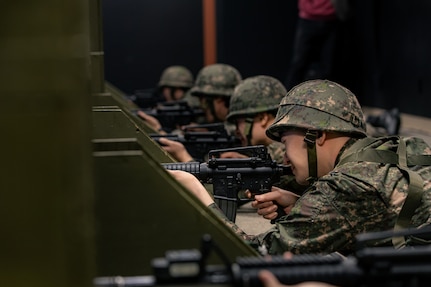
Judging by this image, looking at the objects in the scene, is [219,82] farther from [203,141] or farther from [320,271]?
[320,271]

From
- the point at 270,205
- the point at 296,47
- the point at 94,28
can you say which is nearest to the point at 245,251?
the point at 270,205

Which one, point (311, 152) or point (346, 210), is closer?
point (346, 210)

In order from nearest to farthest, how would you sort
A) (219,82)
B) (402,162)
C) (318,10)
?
(402,162), (219,82), (318,10)

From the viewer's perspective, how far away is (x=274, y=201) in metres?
3.44

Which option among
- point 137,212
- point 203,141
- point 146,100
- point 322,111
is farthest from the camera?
point 146,100

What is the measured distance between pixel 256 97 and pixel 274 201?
1.53m

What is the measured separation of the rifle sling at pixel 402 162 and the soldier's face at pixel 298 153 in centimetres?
18

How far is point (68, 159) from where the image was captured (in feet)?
4.00

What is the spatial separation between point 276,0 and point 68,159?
966 centimetres

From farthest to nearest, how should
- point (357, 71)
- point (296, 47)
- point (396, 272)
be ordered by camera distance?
point (357, 71) < point (296, 47) < point (396, 272)

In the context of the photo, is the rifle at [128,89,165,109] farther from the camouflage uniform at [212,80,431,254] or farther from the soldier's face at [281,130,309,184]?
the camouflage uniform at [212,80,431,254]

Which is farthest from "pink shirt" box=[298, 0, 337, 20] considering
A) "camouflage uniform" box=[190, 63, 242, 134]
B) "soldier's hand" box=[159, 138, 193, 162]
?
"soldier's hand" box=[159, 138, 193, 162]

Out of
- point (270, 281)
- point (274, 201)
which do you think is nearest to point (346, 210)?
point (274, 201)

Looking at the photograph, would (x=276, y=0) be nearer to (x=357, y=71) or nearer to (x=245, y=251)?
(x=357, y=71)
